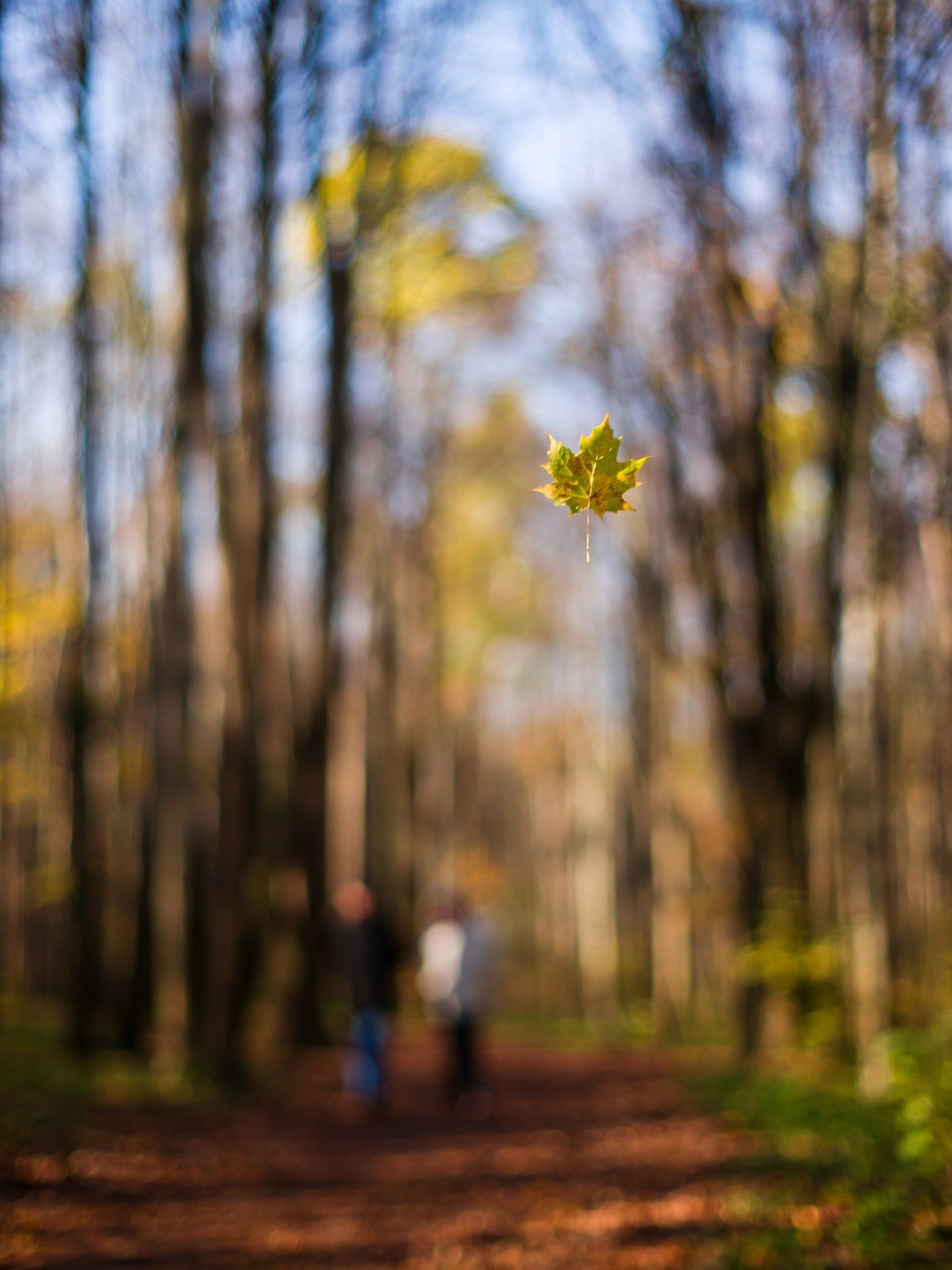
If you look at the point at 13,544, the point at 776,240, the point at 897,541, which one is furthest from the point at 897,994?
the point at 13,544

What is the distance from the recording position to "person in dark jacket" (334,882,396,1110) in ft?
30.8

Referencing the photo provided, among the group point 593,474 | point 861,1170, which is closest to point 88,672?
point 861,1170

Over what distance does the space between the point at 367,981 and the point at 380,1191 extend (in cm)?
311

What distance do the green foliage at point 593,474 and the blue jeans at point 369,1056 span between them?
713 centimetres

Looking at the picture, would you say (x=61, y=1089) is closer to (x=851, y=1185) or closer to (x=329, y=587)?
(x=329, y=587)

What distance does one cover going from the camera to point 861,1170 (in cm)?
554

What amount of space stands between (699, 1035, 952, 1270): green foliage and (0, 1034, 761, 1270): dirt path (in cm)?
28

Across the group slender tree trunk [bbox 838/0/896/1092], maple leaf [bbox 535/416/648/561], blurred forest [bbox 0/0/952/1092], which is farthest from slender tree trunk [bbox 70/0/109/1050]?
maple leaf [bbox 535/416/648/561]

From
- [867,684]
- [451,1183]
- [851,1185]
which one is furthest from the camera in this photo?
[867,684]

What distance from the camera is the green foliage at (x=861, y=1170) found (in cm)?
448

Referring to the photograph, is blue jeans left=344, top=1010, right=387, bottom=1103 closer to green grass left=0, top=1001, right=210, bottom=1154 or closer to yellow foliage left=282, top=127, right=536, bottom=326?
green grass left=0, top=1001, right=210, bottom=1154

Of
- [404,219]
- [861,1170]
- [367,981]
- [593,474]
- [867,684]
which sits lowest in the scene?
[861,1170]

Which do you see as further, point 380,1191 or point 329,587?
point 329,587

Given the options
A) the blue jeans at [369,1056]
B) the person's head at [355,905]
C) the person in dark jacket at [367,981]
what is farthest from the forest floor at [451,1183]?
the person's head at [355,905]
